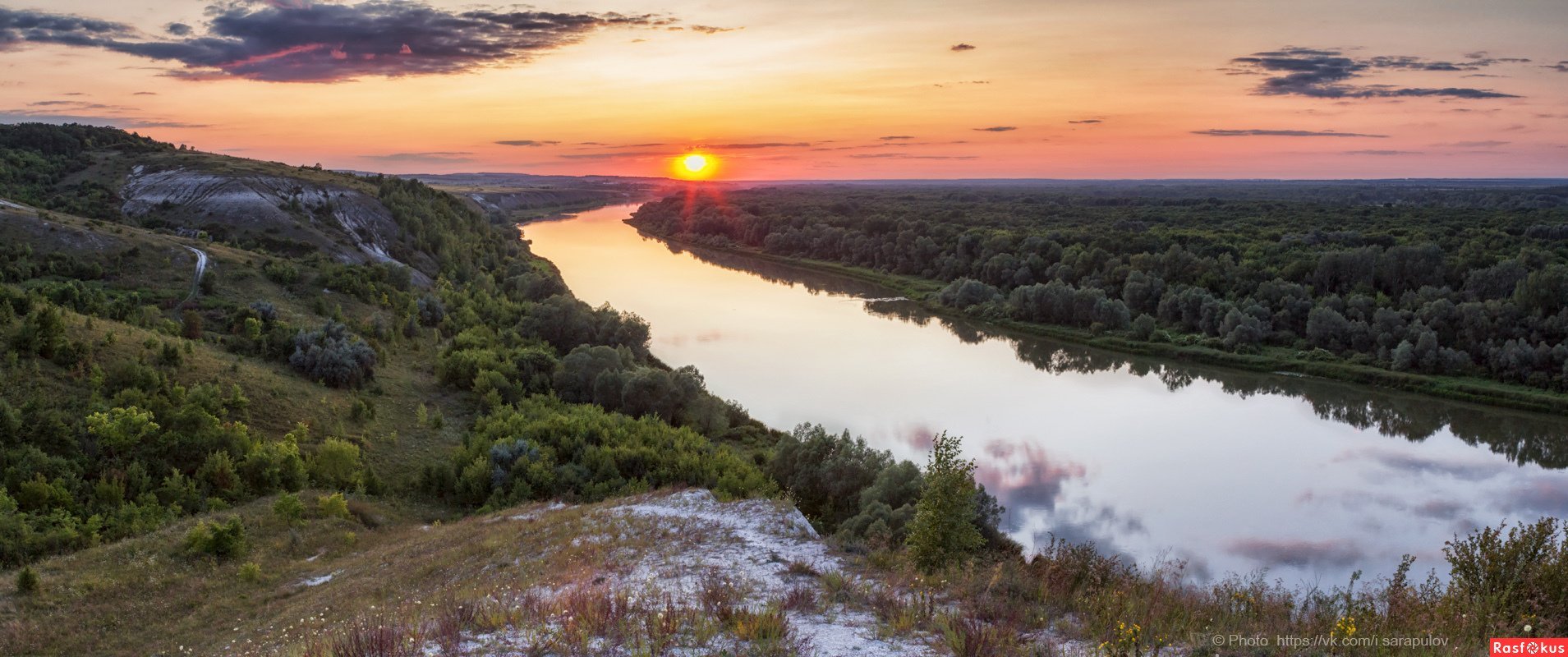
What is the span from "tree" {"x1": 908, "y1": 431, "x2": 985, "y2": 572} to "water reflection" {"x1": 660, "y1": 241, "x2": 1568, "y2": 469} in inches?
1025

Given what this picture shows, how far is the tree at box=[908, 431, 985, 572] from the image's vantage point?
11.2 metres

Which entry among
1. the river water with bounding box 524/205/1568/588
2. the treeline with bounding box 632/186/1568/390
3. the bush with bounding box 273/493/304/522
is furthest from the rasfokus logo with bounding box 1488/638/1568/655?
the treeline with bounding box 632/186/1568/390

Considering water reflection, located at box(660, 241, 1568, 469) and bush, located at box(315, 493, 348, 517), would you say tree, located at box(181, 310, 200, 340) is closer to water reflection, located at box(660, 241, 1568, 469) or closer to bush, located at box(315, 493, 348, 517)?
bush, located at box(315, 493, 348, 517)

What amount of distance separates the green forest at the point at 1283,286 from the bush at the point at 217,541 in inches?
1698

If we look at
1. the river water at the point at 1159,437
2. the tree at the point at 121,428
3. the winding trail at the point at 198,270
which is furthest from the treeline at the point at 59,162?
the tree at the point at 121,428

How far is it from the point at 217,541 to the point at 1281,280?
55.4 metres

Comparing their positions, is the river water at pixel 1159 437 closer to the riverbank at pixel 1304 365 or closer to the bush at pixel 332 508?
the riverbank at pixel 1304 365

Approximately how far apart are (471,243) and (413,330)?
88.7ft

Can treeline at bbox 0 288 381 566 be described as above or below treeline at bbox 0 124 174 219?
below

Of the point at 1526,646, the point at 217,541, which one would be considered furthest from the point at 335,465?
the point at 1526,646

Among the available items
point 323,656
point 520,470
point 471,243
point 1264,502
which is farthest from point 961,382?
point 471,243

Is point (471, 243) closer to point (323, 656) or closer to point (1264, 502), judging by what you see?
point (1264, 502)

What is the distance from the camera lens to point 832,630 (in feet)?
28.5

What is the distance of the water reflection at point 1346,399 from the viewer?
32.5 m
